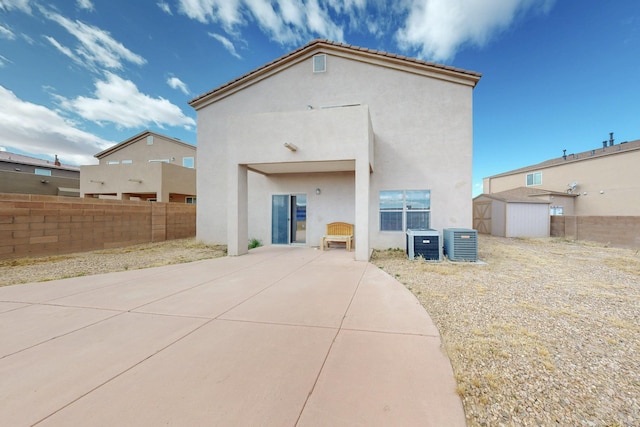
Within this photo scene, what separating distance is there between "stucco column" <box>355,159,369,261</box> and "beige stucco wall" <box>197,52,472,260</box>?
62 centimetres

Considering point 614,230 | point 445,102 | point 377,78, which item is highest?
point 377,78

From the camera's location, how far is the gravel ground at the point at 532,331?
6.50ft

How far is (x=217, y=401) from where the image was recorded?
6.55 feet

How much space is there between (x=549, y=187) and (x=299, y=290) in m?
29.1

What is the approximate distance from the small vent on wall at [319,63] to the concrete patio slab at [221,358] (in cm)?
957

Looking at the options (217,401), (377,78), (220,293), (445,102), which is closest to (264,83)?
(377,78)

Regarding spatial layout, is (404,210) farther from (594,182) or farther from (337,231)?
(594,182)

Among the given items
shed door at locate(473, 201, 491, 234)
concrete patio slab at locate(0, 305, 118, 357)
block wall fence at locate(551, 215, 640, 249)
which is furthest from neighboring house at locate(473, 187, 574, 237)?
concrete patio slab at locate(0, 305, 118, 357)

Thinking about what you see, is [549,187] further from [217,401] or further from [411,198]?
[217,401]

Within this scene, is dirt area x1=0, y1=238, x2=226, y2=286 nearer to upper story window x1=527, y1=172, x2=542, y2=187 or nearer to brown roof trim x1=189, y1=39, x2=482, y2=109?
brown roof trim x1=189, y1=39, x2=482, y2=109

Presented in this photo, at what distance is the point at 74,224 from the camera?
9.16 m

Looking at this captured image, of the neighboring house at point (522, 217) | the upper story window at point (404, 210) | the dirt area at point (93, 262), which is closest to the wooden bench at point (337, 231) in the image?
the upper story window at point (404, 210)

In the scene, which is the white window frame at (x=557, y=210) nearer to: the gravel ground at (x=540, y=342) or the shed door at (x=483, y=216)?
the shed door at (x=483, y=216)

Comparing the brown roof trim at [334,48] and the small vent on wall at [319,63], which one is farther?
the small vent on wall at [319,63]
